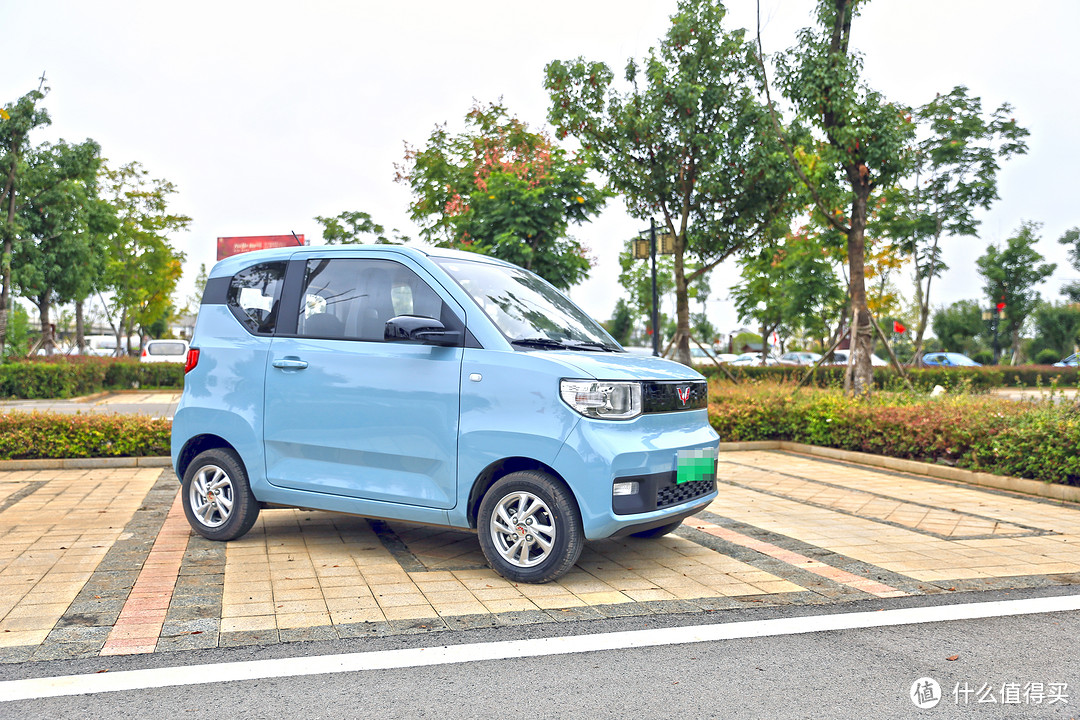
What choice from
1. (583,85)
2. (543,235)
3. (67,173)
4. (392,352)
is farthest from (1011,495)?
(67,173)

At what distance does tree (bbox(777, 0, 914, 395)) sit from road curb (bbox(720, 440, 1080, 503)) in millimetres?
2173

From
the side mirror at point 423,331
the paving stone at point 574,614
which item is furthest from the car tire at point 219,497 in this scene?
the paving stone at point 574,614

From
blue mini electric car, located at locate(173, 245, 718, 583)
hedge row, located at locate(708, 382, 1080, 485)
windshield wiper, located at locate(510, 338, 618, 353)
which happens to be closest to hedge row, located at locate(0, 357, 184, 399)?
hedge row, located at locate(708, 382, 1080, 485)

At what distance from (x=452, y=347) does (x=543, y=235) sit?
992 centimetres

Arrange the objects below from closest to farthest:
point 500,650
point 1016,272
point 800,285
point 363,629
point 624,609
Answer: point 500,650
point 363,629
point 624,609
point 800,285
point 1016,272

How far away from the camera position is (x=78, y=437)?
9688 millimetres

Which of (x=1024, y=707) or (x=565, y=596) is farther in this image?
(x=565, y=596)

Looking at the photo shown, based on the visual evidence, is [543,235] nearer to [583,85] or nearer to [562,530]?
[583,85]

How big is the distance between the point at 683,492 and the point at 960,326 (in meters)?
57.9

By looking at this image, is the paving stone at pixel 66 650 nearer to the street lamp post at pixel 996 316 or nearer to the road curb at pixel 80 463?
the road curb at pixel 80 463

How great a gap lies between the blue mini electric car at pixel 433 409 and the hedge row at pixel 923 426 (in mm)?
4657

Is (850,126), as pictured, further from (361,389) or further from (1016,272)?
(1016,272)

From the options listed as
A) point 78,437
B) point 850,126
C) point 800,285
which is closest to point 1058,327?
point 800,285

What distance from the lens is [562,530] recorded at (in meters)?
4.79
